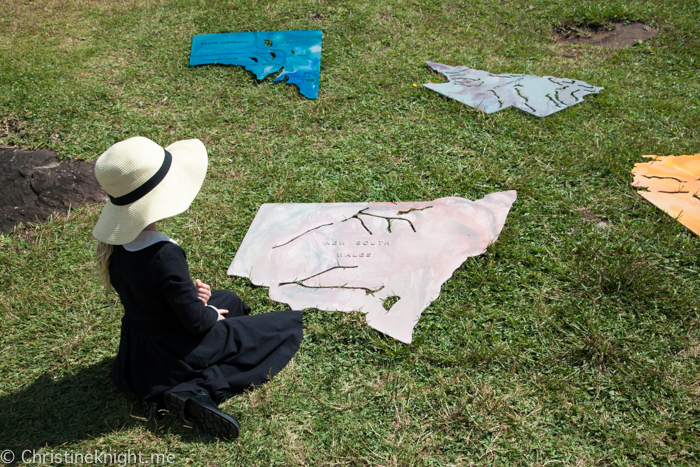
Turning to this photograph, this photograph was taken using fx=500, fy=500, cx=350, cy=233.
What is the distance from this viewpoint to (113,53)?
5367 millimetres

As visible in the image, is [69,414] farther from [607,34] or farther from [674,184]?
[607,34]

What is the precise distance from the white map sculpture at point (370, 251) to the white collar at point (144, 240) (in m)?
0.95

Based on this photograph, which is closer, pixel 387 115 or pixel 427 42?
pixel 387 115

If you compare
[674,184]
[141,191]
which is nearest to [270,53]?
[141,191]

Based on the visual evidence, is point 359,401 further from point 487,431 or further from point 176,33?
point 176,33

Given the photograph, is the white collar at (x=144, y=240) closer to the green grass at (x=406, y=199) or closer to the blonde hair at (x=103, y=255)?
the blonde hair at (x=103, y=255)

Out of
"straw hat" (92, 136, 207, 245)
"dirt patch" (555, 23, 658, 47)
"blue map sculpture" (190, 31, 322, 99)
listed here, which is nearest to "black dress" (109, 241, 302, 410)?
"straw hat" (92, 136, 207, 245)

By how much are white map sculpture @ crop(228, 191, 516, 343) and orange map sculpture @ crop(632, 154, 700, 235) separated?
3.01ft

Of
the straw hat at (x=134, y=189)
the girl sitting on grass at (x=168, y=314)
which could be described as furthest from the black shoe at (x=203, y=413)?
the straw hat at (x=134, y=189)

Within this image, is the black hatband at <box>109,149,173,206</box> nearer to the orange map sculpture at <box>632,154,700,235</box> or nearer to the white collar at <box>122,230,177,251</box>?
the white collar at <box>122,230,177,251</box>

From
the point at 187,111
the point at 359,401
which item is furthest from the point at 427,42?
the point at 359,401

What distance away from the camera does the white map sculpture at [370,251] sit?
280 centimetres

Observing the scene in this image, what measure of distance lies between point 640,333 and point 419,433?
1261mm

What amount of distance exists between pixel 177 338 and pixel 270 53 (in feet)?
12.0
